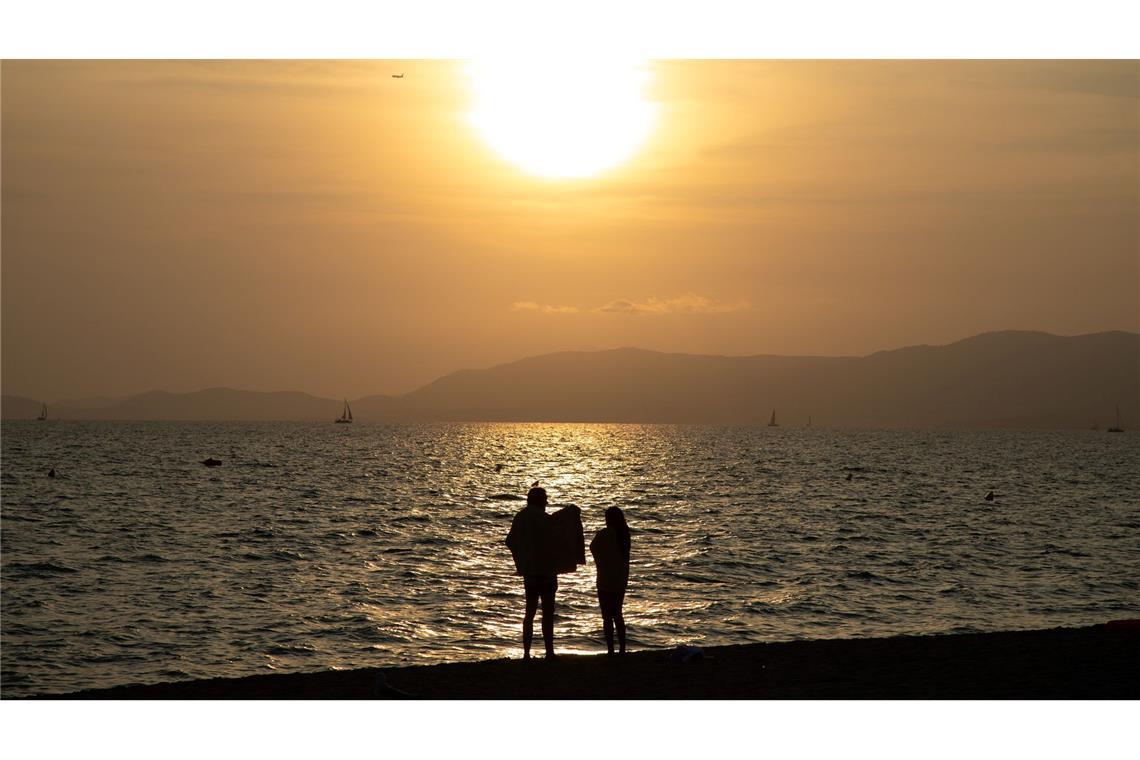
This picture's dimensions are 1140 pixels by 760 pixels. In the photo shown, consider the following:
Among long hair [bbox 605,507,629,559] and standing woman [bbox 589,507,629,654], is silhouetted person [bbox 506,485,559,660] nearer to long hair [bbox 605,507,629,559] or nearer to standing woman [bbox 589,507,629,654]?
standing woman [bbox 589,507,629,654]

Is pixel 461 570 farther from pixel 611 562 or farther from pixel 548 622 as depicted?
pixel 611 562

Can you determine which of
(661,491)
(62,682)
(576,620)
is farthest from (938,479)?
(62,682)

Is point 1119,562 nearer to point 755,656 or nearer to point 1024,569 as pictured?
point 1024,569

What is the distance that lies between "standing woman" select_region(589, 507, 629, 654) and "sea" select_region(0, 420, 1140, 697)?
29.9ft

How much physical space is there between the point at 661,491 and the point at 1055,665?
69.4 metres

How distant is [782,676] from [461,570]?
2572 centimetres

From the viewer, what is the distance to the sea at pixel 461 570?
27.5 metres

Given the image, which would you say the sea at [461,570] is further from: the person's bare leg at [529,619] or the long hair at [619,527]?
the long hair at [619,527]

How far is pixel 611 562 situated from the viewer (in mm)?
16766

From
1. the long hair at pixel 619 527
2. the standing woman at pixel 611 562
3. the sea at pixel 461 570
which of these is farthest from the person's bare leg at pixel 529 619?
the sea at pixel 461 570

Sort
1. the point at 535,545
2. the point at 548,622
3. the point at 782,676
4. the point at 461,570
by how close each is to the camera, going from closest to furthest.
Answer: the point at 782,676
the point at 535,545
the point at 548,622
the point at 461,570

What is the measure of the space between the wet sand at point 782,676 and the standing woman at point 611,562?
709 millimetres

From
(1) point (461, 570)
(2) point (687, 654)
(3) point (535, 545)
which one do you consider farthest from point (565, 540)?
(1) point (461, 570)

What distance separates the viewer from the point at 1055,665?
1454 cm
